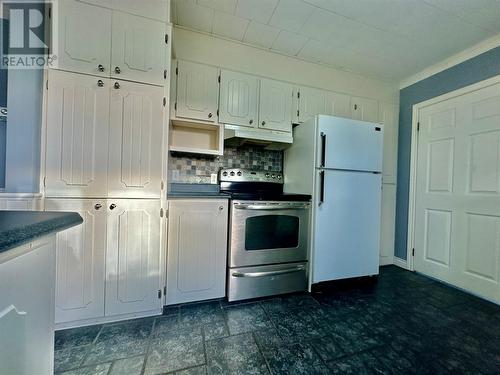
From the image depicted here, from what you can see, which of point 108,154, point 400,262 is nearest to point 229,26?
point 108,154

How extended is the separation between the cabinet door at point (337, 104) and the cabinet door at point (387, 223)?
1.10 metres

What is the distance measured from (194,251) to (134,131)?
A: 3.38ft

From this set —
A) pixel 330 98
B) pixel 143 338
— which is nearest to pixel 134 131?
pixel 143 338

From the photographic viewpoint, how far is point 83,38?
148 centimetres

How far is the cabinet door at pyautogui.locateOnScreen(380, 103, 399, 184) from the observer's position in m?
2.86

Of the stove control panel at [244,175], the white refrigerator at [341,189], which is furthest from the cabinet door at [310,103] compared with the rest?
the stove control panel at [244,175]

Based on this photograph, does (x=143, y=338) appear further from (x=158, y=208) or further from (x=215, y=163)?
(x=215, y=163)

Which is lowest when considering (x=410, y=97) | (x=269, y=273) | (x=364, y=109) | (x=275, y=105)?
(x=269, y=273)

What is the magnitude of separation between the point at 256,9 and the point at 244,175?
1.50m

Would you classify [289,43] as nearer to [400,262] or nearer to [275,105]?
[275,105]

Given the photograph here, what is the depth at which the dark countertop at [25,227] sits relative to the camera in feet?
1.43

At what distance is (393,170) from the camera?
2.90 metres

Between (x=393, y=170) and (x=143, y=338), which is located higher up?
(x=393, y=170)

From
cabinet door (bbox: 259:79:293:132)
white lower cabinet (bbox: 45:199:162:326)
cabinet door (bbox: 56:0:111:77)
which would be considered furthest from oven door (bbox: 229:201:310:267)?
cabinet door (bbox: 56:0:111:77)
